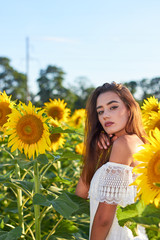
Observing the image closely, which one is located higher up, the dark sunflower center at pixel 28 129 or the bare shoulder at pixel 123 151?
the dark sunflower center at pixel 28 129

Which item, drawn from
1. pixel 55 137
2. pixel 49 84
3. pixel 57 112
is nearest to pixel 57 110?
pixel 57 112

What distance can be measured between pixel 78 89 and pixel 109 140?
54.2 meters

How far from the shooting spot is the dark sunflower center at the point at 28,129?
7.92ft

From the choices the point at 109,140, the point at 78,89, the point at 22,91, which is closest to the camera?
the point at 109,140

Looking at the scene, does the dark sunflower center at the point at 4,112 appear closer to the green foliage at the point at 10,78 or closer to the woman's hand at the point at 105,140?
the woman's hand at the point at 105,140

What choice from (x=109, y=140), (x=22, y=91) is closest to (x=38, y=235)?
(x=109, y=140)

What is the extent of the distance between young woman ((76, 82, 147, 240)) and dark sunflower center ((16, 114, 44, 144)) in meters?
0.47

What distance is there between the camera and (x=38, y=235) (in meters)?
2.52

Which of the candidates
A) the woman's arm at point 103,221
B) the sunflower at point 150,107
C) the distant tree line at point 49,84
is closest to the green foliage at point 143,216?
the woman's arm at point 103,221

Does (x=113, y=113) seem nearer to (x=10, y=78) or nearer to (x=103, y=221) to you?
(x=103, y=221)

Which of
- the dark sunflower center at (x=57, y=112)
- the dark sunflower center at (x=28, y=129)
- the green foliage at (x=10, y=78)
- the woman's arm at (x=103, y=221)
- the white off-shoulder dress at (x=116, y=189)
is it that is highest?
the green foliage at (x=10, y=78)

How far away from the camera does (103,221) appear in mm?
2129

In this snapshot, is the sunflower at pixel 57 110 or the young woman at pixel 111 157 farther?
the sunflower at pixel 57 110

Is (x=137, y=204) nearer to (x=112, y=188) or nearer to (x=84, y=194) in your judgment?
(x=112, y=188)
